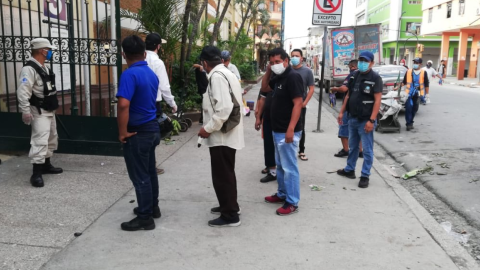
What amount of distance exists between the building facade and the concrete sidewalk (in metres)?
36.1

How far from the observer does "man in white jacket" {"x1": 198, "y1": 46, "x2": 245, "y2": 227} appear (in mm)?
4016

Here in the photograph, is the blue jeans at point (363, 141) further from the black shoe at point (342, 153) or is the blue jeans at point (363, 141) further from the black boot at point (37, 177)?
the black boot at point (37, 177)

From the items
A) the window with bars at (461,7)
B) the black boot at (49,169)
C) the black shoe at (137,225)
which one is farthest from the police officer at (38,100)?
the window with bars at (461,7)

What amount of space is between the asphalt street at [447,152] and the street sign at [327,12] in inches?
116

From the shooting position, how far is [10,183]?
17.9 feet

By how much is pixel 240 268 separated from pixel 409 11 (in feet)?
204

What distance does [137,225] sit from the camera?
4.14 meters

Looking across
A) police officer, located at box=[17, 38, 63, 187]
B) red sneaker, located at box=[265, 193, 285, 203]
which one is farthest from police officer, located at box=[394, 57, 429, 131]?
police officer, located at box=[17, 38, 63, 187]

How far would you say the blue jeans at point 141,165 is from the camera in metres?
4.03

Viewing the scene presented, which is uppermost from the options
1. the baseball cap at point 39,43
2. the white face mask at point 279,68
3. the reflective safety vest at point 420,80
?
the baseball cap at point 39,43

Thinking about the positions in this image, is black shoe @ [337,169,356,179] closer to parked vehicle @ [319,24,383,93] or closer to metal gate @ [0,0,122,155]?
metal gate @ [0,0,122,155]

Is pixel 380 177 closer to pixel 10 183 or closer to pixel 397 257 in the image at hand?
pixel 397 257

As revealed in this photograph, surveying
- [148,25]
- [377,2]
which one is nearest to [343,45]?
[148,25]

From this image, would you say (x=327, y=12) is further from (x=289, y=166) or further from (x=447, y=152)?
(x=289, y=166)
